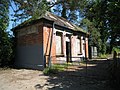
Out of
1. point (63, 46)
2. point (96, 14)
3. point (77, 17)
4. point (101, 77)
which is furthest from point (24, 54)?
point (77, 17)

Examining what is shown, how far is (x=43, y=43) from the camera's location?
52.5 ft

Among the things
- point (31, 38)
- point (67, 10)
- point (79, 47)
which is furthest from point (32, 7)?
point (67, 10)

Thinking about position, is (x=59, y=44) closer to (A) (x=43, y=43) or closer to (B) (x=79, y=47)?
(A) (x=43, y=43)

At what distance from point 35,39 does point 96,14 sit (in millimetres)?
8746

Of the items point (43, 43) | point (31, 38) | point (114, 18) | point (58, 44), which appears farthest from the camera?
Result: point (58, 44)

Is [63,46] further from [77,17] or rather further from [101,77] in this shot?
[77,17]

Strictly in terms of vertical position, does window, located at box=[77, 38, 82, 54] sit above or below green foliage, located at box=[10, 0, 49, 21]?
below

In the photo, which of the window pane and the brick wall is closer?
the brick wall

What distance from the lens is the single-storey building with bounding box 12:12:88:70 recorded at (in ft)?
53.0

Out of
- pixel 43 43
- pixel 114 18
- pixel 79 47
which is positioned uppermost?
pixel 114 18

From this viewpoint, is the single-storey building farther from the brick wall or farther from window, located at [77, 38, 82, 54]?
window, located at [77, 38, 82, 54]

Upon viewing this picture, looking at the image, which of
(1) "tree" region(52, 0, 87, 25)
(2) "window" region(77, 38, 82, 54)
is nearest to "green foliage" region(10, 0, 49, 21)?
(2) "window" region(77, 38, 82, 54)

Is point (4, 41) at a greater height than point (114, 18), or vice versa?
point (114, 18)

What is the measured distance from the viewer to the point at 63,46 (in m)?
18.8
